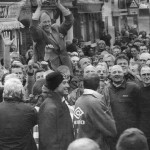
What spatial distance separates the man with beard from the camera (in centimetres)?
1054

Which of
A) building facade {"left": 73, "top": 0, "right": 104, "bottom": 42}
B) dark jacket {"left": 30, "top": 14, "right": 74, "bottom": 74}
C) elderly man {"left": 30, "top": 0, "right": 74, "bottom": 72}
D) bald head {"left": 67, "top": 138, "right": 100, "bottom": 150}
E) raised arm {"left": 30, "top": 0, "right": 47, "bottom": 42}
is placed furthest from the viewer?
building facade {"left": 73, "top": 0, "right": 104, "bottom": 42}

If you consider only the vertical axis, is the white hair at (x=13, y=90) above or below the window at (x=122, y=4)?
below

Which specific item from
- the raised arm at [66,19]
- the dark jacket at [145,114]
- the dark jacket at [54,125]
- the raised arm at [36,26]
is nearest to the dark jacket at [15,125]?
the dark jacket at [54,125]

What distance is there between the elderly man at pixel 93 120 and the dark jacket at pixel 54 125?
17 cm

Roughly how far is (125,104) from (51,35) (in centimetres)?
370

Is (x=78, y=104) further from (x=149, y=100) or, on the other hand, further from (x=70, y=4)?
(x=70, y=4)

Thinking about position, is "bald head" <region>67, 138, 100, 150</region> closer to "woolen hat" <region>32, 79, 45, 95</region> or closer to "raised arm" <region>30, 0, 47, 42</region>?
"woolen hat" <region>32, 79, 45, 95</region>

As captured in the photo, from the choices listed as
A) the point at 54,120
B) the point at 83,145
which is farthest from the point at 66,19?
the point at 83,145

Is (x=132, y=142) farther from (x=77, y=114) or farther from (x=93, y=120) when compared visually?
(x=77, y=114)

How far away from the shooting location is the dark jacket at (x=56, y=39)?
13.6m

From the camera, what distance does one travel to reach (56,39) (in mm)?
13898

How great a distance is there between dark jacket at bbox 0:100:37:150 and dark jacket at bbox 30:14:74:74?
470 cm

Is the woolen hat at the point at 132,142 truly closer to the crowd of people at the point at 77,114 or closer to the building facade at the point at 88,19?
the crowd of people at the point at 77,114

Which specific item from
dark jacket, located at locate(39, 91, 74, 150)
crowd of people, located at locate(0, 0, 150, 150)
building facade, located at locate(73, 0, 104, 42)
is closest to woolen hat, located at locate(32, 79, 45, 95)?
crowd of people, located at locate(0, 0, 150, 150)
